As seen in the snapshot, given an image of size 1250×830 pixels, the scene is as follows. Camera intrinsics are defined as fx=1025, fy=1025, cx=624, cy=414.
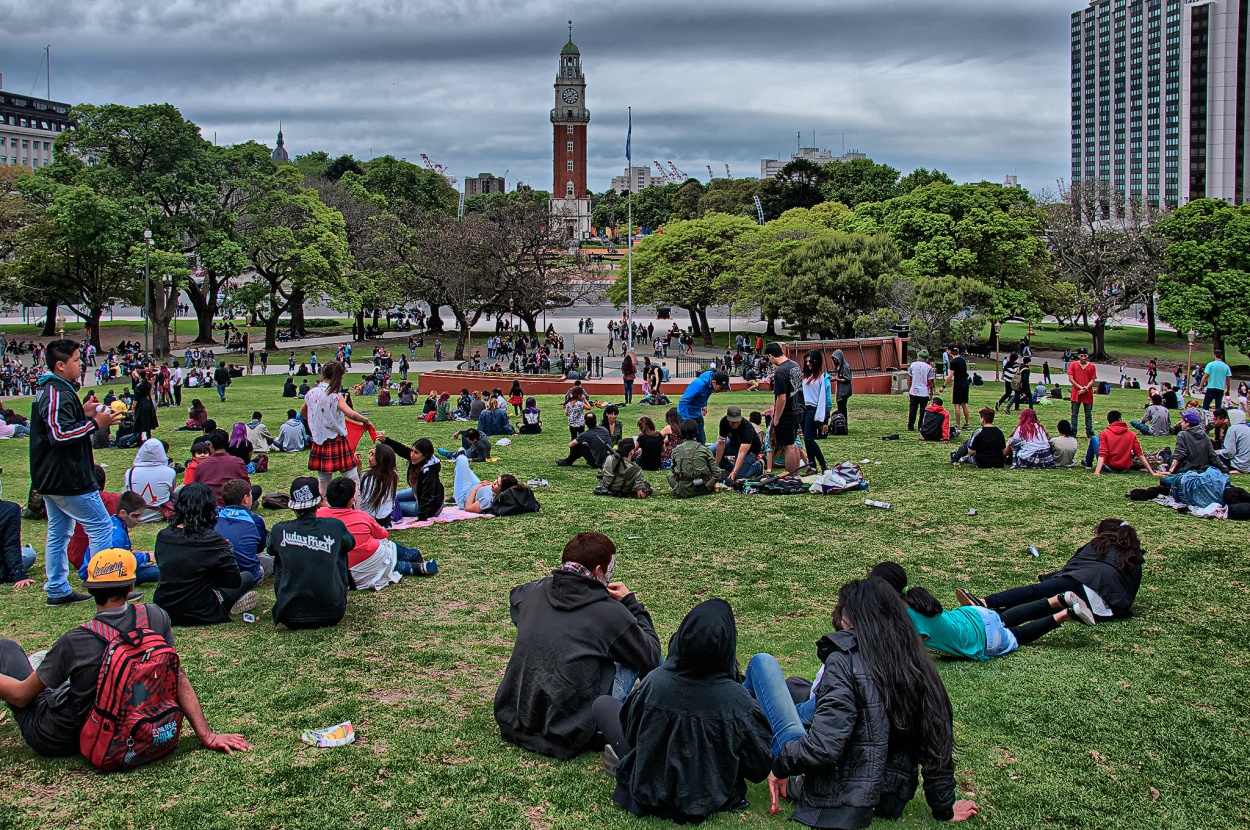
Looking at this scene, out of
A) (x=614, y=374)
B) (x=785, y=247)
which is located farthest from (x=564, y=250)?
(x=614, y=374)

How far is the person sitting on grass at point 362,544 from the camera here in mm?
7934

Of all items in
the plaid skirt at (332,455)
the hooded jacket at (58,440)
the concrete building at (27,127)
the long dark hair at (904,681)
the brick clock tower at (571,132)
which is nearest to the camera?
the long dark hair at (904,681)

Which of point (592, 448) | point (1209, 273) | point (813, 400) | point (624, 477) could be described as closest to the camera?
point (624, 477)

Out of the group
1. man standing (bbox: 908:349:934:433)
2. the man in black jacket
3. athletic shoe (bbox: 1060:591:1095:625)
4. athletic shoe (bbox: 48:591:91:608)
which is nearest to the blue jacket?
athletic shoe (bbox: 48:591:91:608)

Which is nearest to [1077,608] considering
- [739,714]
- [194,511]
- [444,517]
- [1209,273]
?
[739,714]

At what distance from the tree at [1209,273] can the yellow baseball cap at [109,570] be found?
1904 inches

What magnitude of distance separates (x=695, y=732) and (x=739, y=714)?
21cm

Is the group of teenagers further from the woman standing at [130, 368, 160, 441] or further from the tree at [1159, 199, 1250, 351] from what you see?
the tree at [1159, 199, 1250, 351]

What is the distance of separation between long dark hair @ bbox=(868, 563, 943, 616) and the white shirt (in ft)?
37.3

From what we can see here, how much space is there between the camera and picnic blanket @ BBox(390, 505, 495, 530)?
11.0 metres

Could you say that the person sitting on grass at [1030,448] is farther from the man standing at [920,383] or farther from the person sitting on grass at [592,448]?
the person sitting on grass at [592,448]

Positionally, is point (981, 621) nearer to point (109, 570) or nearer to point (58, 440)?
point (109, 570)

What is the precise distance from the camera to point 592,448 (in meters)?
15.0

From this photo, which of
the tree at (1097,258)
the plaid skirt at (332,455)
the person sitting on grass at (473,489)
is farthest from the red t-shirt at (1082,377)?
the tree at (1097,258)
